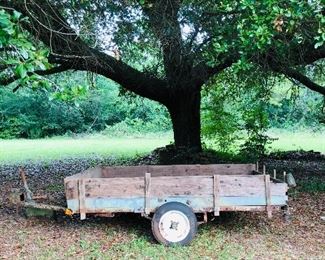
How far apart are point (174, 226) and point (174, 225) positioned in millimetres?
15

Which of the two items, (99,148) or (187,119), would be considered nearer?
(187,119)

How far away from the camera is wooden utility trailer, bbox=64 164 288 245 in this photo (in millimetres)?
6934

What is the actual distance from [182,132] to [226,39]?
8043 mm

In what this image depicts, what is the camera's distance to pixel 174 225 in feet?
22.7

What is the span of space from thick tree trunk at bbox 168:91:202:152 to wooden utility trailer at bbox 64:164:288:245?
337 inches

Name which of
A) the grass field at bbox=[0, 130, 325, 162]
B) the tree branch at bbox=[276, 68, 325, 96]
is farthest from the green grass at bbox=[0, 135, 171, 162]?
the tree branch at bbox=[276, 68, 325, 96]

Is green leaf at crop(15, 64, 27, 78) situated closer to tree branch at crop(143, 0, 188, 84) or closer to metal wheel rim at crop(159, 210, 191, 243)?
metal wheel rim at crop(159, 210, 191, 243)

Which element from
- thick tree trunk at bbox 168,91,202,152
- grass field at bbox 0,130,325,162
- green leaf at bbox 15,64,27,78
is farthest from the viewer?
grass field at bbox 0,130,325,162

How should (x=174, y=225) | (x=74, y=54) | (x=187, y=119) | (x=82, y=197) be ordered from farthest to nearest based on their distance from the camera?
(x=187, y=119), (x=74, y=54), (x=82, y=197), (x=174, y=225)

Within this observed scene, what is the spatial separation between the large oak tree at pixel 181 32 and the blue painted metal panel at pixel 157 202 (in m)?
2.18

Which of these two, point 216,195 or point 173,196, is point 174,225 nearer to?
point 173,196

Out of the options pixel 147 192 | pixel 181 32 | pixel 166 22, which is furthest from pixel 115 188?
pixel 181 32

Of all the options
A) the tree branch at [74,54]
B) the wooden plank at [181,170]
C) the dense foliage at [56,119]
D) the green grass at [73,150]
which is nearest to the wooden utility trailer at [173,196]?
the wooden plank at [181,170]

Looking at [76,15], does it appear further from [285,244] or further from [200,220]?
[285,244]
